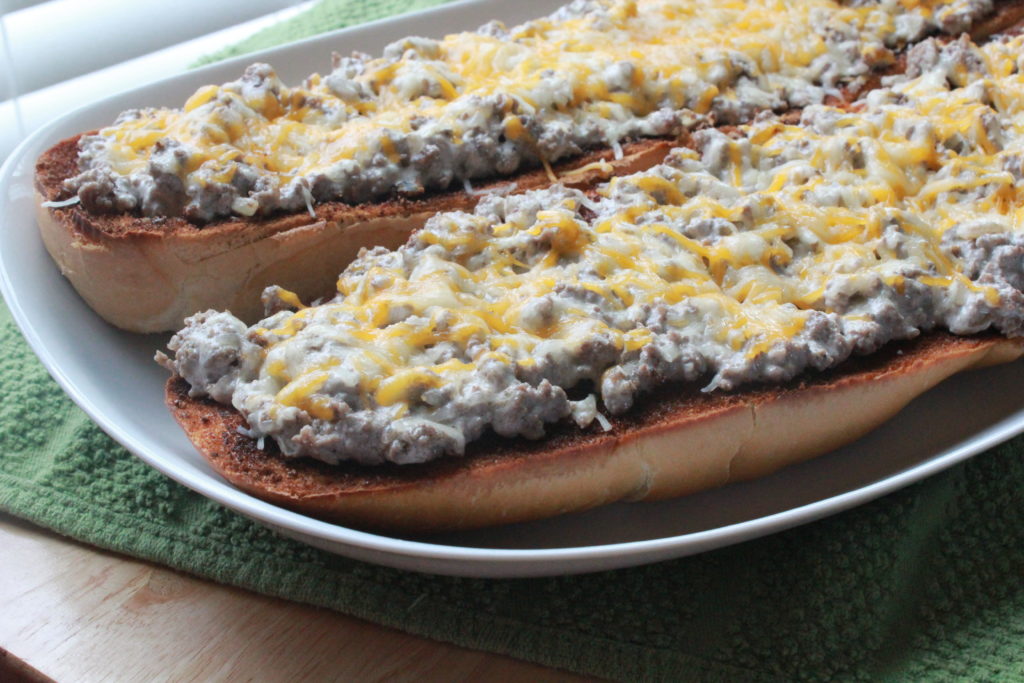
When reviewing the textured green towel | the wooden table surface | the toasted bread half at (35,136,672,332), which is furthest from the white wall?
the wooden table surface

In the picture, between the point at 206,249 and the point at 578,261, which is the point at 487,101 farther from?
the point at 206,249

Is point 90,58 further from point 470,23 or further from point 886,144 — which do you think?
point 886,144

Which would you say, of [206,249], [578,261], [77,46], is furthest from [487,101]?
[77,46]

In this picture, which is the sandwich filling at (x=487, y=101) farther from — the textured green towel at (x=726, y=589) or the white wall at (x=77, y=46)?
the white wall at (x=77, y=46)

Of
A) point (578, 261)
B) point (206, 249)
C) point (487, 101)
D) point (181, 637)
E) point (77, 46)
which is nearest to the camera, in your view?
point (181, 637)

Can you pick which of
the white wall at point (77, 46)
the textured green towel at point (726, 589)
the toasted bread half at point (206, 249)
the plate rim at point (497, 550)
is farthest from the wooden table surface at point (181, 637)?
the white wall at point (77, 46)

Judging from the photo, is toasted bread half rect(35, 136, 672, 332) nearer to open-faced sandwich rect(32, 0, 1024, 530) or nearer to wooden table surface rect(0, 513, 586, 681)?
open-faced sandwich rect(32, 0, 1024, 530)
